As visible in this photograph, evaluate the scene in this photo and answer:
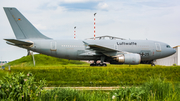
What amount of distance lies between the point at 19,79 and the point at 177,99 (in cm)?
589

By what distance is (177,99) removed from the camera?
311 inches

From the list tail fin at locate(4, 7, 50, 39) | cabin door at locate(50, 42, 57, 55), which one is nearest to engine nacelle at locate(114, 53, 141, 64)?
cabin door at locate(50, 42, 57, 55)

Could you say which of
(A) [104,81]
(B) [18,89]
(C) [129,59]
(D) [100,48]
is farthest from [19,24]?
(B) [18,89]

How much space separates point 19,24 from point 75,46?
24.7 feet

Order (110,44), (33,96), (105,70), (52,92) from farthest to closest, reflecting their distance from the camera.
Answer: (110,44) → (105,70) → (52,92) → (33,96)

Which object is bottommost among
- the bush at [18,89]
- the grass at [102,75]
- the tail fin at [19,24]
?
the grass at [102,75]

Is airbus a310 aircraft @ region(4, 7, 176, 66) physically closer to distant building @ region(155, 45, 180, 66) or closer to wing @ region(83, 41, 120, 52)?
wing @ region(83, 41, 120, 52)

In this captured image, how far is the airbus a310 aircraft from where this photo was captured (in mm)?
25516

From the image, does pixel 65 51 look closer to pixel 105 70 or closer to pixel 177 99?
pixel 105 70

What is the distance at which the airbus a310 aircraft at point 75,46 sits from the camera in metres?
25.5

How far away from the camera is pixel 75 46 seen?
87.4 ft

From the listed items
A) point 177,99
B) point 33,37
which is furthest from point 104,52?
point 177,99

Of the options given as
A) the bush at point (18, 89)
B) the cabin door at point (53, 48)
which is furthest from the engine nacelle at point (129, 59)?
the bush at point (18, 89)

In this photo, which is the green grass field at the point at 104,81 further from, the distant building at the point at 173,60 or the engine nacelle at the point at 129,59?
the distant building at the point at 173,60
